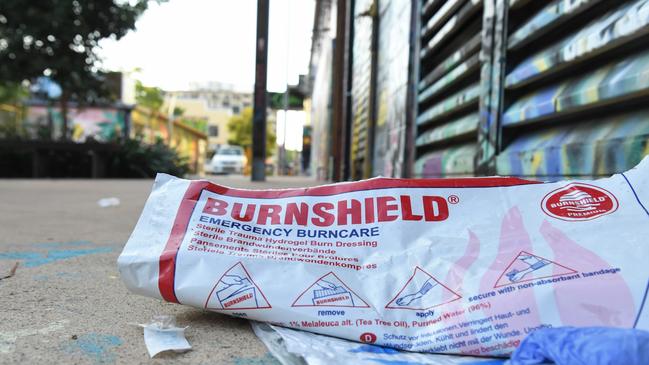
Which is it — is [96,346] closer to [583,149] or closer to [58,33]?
[583,149]

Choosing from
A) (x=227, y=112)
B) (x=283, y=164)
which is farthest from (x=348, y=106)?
(x=227, y=112)

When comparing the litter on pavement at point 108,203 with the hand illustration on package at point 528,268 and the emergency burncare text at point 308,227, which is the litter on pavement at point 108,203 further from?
the hand illustration on package at point 528,268

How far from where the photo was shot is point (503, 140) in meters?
2.62

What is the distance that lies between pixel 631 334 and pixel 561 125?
1.51m

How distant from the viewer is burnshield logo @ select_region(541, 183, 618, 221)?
1.16 metres

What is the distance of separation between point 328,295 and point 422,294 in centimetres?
21

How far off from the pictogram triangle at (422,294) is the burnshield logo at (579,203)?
321mm

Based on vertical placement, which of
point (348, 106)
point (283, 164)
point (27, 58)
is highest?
point (27, 58)

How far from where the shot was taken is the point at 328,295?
3.82 ft

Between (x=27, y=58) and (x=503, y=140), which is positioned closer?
(x=503, y=140)

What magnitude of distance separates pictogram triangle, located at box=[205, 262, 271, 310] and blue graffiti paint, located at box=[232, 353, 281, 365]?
137 mm

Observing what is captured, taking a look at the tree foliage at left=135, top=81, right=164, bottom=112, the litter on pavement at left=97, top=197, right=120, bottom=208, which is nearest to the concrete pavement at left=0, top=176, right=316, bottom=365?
the litter on pavement at left=97, top=197, right=120, bottom=208

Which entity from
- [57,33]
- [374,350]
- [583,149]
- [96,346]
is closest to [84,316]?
[96,346]

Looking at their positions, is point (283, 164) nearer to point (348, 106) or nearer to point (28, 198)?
point (348, 106)
